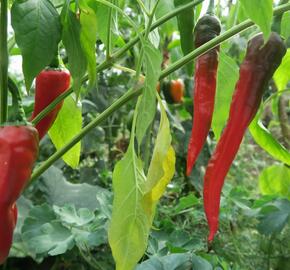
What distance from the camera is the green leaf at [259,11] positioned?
1.91ft

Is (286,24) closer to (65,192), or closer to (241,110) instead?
(241,110)

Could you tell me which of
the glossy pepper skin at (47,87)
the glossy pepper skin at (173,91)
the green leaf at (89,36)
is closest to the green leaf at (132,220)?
the green leaf at (89,36)

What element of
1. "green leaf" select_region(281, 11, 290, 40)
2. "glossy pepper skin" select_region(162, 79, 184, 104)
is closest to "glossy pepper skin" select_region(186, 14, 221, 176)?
"green leaf" select_region(281, 11, 290, 40)

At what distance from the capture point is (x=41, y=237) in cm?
124

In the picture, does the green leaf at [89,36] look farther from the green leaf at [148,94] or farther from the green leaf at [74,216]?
the green leaf at [74,216]

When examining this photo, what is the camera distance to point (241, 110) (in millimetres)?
713

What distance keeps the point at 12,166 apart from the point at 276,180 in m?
0.84

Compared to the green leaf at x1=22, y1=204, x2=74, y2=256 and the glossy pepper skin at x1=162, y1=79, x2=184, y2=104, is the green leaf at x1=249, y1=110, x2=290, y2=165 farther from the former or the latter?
the glossy pepper skin at x1=162, y1=79, x2=184, y2=104

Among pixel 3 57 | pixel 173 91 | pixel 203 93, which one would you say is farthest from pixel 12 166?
pixel 173 91

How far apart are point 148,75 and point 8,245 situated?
0.93ft

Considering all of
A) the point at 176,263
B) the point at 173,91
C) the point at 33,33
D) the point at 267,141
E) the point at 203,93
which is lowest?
the point at 173,91

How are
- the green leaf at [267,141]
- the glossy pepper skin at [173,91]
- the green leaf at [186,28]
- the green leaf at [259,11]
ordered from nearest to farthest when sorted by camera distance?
the green leaf at [259,11] → the green leaf at [186,28] → the green leaf at [267,141] → the glossy pepper skin at [173,91]

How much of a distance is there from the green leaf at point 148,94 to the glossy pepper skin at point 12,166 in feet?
0.54

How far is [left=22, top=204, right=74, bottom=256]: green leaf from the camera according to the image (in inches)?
46.7
